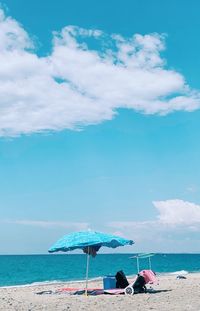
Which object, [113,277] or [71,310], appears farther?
[113,277]

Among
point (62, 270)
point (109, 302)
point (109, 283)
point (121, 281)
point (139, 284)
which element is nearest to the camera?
point (109, 302)

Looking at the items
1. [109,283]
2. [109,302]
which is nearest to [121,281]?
[109,283]

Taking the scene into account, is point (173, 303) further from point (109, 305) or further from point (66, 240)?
point (66, 240)

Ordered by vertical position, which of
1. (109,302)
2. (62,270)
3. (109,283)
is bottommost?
(109,302)

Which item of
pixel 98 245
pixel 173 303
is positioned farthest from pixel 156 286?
pixel 173 303

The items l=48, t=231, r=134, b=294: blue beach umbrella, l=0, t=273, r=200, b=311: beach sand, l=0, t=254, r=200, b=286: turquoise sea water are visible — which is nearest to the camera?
l=0, t=273, r=200, b=311: beach sand

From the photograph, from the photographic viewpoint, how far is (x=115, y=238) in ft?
49.9

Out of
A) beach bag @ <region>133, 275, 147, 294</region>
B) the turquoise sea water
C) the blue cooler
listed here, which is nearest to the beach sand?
beach bag @ <region>133, 275, 147, 294</region>

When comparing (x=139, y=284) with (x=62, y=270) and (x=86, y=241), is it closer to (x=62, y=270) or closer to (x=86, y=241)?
(x=86, y=241)

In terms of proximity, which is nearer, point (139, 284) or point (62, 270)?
point (139, 284)

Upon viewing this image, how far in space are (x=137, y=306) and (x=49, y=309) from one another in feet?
7.63

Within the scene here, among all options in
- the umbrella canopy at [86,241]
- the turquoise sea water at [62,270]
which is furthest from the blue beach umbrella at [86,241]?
the turquoise sea water at [62,270]

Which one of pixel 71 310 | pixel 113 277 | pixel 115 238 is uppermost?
pixel 115 238

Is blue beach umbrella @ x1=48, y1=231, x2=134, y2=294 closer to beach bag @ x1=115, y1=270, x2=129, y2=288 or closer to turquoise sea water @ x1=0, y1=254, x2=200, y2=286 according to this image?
beach bag @ x1=115, y1=270, x2=129, y2=288
